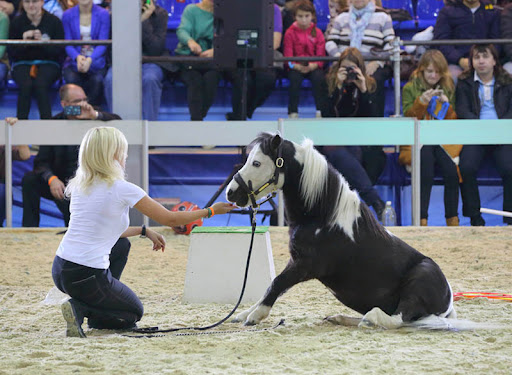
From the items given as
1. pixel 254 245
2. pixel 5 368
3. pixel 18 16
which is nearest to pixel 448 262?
pixel 254 245

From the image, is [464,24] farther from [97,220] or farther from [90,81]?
[97,220]

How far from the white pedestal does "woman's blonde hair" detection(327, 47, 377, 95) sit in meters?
4.17

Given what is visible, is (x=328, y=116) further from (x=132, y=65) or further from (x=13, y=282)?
(x=13, y=282)

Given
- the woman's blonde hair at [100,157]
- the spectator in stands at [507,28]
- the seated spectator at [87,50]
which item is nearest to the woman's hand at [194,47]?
the seated spectator at [87,50]

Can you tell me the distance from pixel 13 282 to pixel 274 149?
285cm

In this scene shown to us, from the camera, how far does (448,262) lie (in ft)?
21.0

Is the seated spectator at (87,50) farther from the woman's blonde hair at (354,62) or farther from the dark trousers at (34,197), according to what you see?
the woman's blonde hair at (354,62)

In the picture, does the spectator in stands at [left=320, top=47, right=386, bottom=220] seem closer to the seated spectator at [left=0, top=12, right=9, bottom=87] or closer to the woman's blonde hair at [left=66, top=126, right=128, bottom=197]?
the seated spectator at [left=0, top=12, right=9, bottom=87]

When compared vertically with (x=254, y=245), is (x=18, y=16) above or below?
above

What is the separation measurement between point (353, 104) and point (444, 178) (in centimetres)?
141

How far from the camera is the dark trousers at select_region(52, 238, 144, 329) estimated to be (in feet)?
12.6

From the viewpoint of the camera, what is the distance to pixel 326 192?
13.3 feet

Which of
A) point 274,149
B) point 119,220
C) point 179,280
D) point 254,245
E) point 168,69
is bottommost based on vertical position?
point 179,280

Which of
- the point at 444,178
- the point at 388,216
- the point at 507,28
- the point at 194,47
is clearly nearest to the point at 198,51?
the point at 194,47
